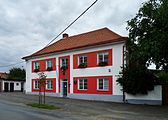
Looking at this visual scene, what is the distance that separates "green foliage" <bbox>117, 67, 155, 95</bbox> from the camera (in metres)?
26.6

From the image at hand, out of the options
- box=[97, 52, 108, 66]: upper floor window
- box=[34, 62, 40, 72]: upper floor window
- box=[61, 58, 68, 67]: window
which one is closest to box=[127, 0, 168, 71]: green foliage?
box=[97, 52, 108, 66]: upper floor window

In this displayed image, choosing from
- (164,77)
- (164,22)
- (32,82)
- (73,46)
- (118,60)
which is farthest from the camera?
(32,82)

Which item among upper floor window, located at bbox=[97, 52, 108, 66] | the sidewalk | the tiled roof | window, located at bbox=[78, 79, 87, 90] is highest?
the tiled roof

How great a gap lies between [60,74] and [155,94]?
13.9 meters

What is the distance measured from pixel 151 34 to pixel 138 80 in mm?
6891

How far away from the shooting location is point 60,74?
1457 inches

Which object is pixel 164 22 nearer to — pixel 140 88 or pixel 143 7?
pixel 143 7

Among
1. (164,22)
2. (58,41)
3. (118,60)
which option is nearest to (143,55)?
(164,22)

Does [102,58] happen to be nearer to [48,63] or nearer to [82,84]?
[82,84]

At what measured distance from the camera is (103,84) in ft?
102

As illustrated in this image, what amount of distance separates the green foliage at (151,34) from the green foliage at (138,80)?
4036 millimetres

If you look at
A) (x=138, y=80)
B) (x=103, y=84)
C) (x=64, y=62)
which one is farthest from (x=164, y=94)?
(x=64, y=62)

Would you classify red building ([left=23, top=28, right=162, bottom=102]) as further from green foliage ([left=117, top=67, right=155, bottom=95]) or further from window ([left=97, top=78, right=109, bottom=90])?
green foliage ([left=117, top=67, right=155, bottom=95])

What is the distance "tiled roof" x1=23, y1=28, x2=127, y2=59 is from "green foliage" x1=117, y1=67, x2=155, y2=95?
3.52 m
